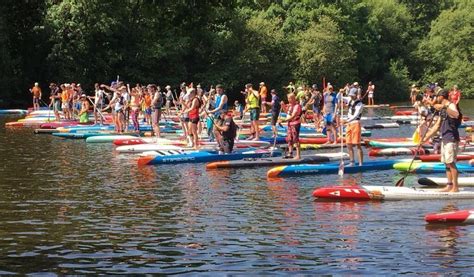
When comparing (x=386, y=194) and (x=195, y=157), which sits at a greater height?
(x=195, y=157)

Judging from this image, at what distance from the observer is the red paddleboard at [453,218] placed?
1473 centimetres

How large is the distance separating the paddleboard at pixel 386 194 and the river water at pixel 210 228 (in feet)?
0.83

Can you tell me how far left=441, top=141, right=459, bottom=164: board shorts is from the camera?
16.5 m

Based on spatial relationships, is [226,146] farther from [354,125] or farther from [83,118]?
[83,118]

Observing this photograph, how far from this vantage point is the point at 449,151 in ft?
54.3

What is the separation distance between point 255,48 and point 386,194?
2057 inches

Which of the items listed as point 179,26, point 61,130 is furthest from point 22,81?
point 179,26

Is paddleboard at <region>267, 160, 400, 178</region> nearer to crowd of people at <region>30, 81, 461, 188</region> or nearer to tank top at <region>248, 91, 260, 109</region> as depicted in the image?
crowd of people at <region>30, 81, 461, 188</region>

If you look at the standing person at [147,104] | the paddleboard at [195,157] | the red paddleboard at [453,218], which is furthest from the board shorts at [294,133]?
→ the standing person at [147,104]

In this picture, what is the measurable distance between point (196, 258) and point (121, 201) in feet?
17.4

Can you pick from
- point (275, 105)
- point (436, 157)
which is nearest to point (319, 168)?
point (436, 157)

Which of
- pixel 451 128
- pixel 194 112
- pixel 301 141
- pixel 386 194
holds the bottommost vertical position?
pixel 386 194

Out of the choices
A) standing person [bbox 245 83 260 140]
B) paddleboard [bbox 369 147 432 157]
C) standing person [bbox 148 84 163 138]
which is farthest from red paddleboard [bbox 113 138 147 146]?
paddleboard [bbox 369 147 432 157]

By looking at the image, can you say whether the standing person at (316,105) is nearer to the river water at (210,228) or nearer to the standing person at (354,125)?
the standing person at (354,125)
